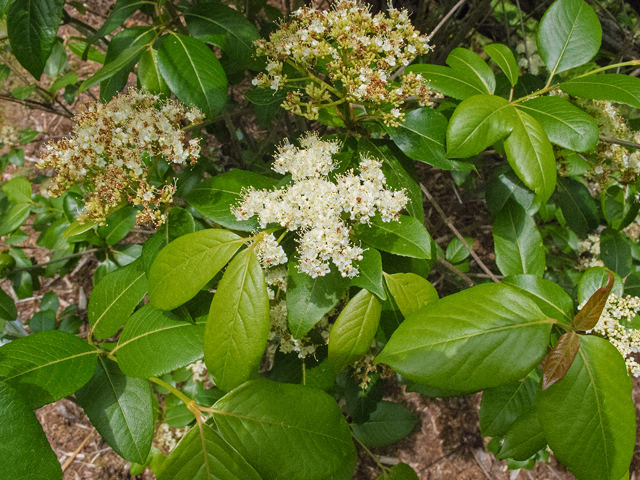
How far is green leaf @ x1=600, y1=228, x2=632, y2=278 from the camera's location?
155 centimetres

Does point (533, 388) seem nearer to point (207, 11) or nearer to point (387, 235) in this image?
point (387, 235)

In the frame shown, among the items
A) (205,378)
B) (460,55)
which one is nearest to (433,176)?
(460,55)

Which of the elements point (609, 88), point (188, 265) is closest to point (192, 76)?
point (188, 265)

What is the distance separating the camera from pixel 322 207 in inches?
Result: 37.7

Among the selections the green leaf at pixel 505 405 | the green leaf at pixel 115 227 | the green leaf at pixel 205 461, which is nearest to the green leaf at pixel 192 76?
the green leaf at pixel 115 227

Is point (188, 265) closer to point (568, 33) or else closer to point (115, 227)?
point (115, 227)

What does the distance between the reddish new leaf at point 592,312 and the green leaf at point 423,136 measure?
18.9 inches

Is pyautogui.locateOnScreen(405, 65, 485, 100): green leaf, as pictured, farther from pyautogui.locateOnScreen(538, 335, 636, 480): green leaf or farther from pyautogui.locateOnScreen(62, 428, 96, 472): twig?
pyautogui.locateOnScreen(62, 428, 96, 472): twig

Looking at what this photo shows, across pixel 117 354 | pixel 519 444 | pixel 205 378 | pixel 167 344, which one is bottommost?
pixel 205 378

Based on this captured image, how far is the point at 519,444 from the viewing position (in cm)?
115

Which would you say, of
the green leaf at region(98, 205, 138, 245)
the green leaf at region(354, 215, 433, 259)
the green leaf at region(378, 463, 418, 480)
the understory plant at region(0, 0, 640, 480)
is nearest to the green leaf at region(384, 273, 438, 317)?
the understory plant at region(0, 0, 640, 480)

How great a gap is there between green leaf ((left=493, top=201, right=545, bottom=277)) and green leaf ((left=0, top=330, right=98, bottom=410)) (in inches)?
52.2

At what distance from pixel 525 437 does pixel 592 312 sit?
517mm

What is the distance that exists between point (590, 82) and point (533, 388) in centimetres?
96
